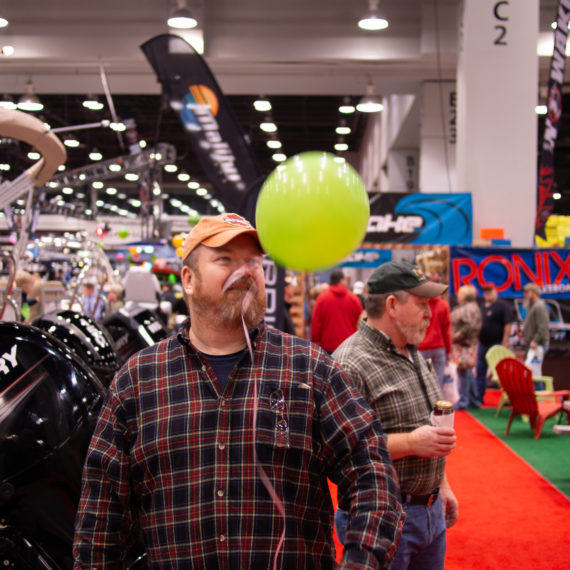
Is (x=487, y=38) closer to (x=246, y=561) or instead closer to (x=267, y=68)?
(x=267, y=68)

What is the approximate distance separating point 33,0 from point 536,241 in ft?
28.9

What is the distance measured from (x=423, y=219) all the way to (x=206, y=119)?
3407mm

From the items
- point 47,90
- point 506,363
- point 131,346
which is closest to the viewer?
point 131,346

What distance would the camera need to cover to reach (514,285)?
32.0 feet

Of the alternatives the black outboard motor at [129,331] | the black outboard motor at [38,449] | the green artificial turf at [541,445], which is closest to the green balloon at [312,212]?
the black outboard motor at [38,449]

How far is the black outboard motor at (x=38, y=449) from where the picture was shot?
2.04 m

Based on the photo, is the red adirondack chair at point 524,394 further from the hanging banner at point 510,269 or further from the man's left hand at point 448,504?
the man's left hand at point 448,504

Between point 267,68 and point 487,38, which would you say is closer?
point 487,38

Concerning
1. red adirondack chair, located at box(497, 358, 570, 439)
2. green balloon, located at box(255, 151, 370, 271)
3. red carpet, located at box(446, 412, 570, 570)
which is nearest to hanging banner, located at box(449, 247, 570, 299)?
red adirondack chair, located at box(497, 358, 570, 439)

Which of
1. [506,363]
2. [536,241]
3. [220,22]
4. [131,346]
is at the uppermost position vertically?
[220,22]

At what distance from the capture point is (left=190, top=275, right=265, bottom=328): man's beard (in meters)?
1.55

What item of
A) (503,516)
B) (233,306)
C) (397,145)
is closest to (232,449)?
(233,306)

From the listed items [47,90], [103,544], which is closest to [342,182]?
[103,544]

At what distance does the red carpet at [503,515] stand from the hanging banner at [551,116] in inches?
165
